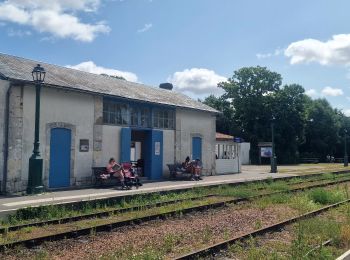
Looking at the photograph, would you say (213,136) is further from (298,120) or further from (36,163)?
(298,120)

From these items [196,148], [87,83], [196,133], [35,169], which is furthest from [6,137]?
[196,148]

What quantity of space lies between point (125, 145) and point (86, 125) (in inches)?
98.0

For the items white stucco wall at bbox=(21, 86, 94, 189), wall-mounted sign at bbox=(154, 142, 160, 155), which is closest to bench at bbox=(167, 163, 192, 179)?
wall-mounted sign at bbox=(154, 142, 160, 155)

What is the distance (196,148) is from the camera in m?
25.3

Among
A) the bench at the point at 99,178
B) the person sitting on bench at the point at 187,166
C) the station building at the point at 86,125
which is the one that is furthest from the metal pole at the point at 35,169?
the person sitting on bench at the point at 187,166

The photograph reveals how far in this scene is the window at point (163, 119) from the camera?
22375 mm

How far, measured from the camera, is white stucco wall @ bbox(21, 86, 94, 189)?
15969 millimetres

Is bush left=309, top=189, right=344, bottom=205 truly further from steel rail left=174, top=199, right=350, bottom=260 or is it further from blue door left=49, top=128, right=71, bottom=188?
blue door left=49, top=128, right=71, bottom=188

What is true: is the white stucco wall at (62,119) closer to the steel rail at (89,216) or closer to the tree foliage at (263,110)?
the steel rail at (89,216)

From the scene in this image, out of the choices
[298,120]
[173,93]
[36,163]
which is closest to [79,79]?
[36,163]

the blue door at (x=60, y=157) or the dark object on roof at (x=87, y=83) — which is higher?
the dark object on roof at (x=87, y=83)

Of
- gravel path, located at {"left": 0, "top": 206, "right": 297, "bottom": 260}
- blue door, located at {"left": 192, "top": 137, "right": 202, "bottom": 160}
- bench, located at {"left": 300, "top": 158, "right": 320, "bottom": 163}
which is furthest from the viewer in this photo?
bench, located at {"left": 300, "top": 158, "right": 320, "bottom": 163}

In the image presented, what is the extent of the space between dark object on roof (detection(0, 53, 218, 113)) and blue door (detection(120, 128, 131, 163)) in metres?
1.61

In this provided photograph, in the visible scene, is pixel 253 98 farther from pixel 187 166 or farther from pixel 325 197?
pixel 325 197
